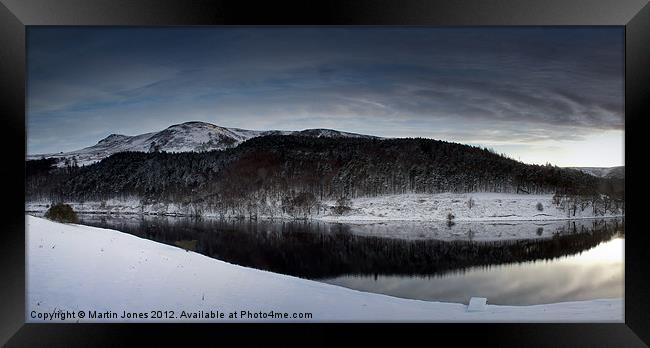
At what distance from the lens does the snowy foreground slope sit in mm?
4723

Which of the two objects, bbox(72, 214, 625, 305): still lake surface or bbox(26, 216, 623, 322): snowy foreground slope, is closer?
bbox(26, 216, 623, 322): snowy foreground slope

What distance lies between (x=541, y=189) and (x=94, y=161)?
5197mm

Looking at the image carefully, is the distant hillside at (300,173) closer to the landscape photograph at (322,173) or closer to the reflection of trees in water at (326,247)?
the landscape photograph at (322,173)

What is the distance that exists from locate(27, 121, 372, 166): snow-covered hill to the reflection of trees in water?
752 mm

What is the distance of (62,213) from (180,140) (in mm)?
1504

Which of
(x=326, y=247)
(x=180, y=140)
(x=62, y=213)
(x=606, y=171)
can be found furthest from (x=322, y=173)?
(x=606, y=171)

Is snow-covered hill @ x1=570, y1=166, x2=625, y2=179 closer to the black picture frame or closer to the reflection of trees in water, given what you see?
the black picture frame

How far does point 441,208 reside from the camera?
204 inches

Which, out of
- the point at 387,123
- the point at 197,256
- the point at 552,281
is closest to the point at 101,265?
the point at 197,256

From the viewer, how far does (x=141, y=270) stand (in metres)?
4.87

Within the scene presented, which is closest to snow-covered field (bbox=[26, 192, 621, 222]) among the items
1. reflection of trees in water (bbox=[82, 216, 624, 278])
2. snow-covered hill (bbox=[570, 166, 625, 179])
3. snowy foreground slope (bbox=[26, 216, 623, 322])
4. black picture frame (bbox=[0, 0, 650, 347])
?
reflection of trees in water (bbox=[82, 216, 624, 278])
